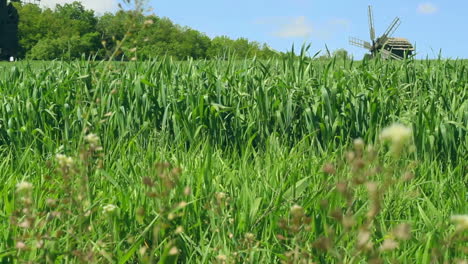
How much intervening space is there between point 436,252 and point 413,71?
4.97 meters

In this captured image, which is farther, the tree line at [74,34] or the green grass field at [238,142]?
the tree line at [74,34]

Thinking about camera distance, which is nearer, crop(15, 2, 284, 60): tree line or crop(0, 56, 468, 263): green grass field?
crop(0, 56, 468, 263): green grass field

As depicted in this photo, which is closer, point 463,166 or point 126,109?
point 463,166

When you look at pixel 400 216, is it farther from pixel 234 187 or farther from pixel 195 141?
pixel 195 141

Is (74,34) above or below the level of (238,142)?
above

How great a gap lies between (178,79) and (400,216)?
9.31ft

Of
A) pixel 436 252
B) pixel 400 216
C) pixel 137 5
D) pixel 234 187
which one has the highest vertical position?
pixel 137 5

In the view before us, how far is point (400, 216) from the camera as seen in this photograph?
3.05 metres

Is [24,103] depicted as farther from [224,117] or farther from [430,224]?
[430,224]

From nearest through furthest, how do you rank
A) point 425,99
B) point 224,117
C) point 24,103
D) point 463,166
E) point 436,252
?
point 436,252, point 463,166, point 224,117, point 24,103, point 425,99

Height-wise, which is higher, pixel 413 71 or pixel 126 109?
pixel 413 71

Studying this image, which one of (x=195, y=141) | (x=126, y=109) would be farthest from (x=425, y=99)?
(x=126, y=109)

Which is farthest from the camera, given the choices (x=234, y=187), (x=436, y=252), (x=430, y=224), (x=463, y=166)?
(x=463, y=166)

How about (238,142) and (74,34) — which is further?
(74,34)
